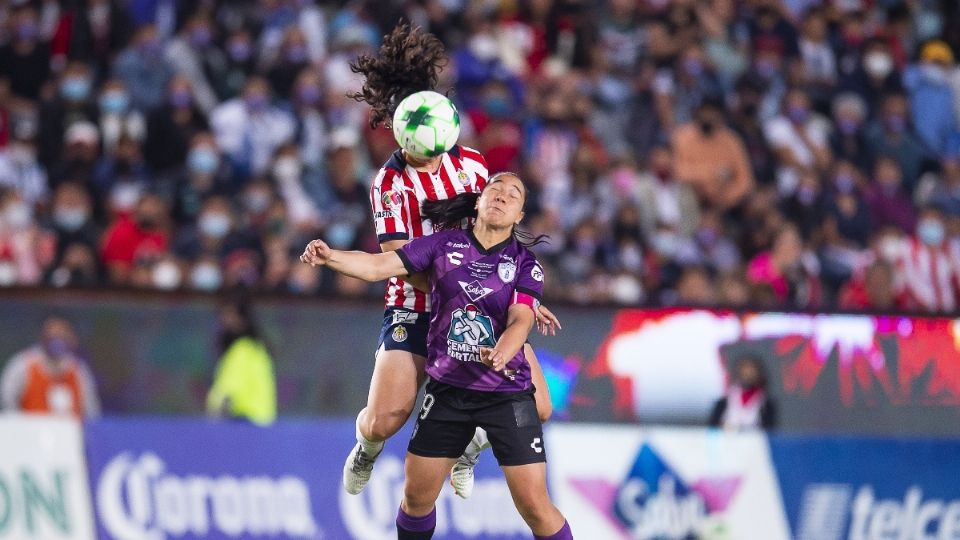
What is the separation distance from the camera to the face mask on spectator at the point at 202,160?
562 inches

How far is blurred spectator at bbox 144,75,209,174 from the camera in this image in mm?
14352

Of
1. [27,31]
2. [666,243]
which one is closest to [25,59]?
[27,31]

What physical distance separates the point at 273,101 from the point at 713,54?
499 centimetres

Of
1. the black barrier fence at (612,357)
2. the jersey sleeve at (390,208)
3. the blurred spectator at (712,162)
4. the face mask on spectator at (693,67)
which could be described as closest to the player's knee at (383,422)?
the jersey sleeve at (390,208)

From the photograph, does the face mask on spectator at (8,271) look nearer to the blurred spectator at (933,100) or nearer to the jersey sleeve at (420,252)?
the jersey sleeve at (420,252)

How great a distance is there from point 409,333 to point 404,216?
602mm

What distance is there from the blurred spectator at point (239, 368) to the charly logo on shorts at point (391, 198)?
11.5 feet

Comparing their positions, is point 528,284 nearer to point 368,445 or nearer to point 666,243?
point 368,445

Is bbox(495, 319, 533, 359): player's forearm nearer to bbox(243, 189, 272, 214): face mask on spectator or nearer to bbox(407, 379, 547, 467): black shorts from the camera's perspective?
bbox(407, 379, 547, 467): black shorts

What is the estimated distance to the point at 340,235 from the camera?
13.9m

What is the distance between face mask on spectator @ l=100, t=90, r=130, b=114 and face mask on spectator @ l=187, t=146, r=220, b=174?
32.4 inches

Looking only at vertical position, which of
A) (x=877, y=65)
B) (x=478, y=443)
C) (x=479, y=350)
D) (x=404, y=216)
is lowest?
(x=478, y=443)

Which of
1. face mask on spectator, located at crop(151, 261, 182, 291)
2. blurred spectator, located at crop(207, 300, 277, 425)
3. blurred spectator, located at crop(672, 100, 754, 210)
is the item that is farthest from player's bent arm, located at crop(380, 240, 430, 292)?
blurred spectator, located at crop(672, 100, 754, 210)

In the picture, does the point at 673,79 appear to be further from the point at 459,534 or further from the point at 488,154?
the point at 459,534
